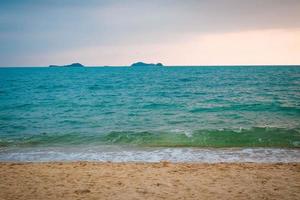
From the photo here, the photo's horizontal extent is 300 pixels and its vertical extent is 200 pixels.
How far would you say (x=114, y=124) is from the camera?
66.1 feet

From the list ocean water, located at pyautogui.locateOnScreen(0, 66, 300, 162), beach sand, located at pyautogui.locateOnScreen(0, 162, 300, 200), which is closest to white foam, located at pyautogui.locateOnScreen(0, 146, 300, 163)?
ocean water, located at pyautogui.locateOnScreen(0, 66, 300, 162)

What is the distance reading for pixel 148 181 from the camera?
8.52 metres

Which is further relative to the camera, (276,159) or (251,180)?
(276,159)

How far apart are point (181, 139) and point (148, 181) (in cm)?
700

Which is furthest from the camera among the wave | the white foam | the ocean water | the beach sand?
the wave

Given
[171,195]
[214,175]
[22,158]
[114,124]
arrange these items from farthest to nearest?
[114,124]
[22,158]
[214,175]
[171,195]

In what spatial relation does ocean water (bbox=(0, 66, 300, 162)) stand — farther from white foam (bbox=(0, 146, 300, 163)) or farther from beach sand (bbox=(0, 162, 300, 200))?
beach sand (bbox=(0, 162, 300, 200))

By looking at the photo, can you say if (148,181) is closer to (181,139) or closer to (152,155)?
(152,155)

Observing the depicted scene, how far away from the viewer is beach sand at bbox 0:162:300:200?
7.45 metres

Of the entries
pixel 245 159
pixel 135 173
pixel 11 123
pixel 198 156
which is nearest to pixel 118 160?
pixel 135 173

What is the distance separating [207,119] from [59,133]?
35.9 feet

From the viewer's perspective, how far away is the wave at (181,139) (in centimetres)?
1416

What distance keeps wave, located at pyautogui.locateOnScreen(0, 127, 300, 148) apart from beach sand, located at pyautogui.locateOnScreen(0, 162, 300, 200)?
12.8ft

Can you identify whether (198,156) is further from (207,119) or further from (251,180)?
(207,119)
